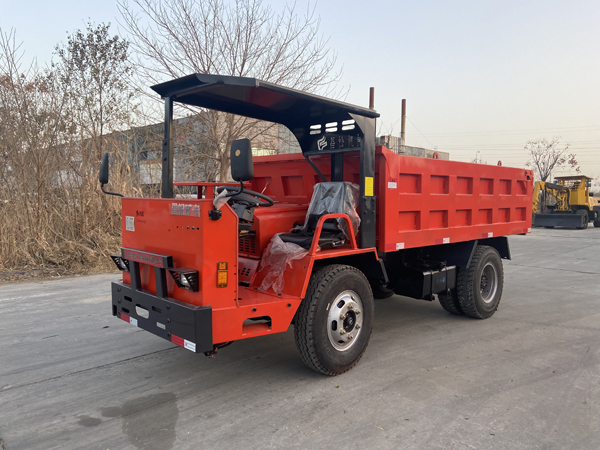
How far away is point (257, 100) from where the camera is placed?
4227 mm

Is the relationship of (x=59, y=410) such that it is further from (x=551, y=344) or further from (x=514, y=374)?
(x=551, y=344)

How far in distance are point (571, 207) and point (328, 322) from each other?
26.8 metres

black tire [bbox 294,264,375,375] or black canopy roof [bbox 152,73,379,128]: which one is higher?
black canopy roof [bbox 152,73,379,128]

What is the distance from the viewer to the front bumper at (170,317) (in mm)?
3148

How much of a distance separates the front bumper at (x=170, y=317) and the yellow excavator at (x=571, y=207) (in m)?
24.6

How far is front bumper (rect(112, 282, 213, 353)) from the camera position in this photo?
315cm

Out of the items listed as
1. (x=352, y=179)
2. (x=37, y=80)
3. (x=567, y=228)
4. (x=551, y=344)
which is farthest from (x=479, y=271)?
(x=567, y=228)

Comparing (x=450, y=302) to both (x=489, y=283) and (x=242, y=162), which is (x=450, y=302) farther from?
(x=242, y=162)

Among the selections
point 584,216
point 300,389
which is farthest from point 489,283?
point 584,216

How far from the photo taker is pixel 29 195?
9.50 metres

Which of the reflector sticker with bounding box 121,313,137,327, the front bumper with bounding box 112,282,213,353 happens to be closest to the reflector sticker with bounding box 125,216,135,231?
the front bumper with bounding box 112,282,213,353

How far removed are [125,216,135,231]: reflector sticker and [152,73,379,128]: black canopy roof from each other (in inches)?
45.7

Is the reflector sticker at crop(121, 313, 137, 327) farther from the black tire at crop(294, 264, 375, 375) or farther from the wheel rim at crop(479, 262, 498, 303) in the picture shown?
the wheel rim at crop(479, 262, 498, 303)

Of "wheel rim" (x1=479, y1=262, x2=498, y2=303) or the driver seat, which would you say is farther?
"wheel rim" (x1=479, y1=262, x2=498, y2=303)
